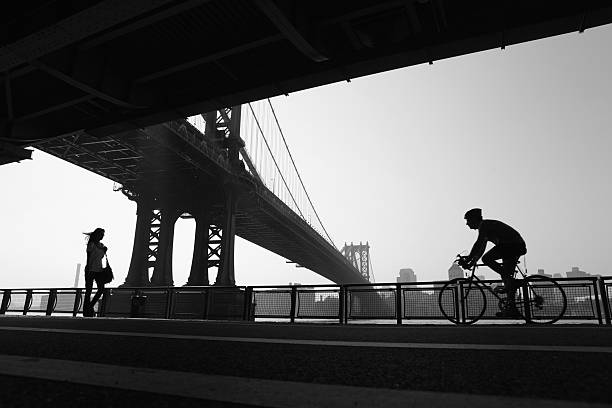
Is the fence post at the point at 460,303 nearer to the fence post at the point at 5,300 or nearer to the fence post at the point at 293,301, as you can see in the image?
the fence post at the point at 293,301

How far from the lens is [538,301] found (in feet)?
20.5

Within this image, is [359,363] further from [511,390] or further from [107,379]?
[107,379]

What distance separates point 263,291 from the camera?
36.4 ft

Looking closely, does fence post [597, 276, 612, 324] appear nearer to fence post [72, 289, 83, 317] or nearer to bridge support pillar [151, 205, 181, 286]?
fence post [72, 289, 83, 317]

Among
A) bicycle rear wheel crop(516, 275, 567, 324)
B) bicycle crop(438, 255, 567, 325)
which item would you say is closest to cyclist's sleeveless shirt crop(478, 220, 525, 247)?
bicycle crop(438, 255, 567, 325)

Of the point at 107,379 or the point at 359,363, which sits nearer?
the point at 107,379

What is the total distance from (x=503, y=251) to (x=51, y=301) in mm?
14366

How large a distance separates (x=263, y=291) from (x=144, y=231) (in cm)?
2450

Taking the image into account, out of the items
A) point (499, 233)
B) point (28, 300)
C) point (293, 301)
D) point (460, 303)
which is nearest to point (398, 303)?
point (460, 303)

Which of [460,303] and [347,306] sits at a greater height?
[460,303]

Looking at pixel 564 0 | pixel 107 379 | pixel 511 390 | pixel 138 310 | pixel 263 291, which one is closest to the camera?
pixel 511 390

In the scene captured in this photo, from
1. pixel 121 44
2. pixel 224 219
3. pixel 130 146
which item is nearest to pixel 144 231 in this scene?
pixel 224 219

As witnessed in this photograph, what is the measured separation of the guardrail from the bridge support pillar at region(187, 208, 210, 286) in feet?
58.5

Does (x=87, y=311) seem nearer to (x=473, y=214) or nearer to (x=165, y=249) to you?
(x=473, y=214)
